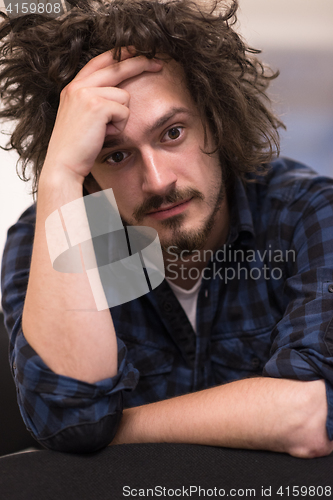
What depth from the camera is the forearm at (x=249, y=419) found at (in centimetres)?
73

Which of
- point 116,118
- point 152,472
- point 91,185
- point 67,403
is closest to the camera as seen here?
point 152,472

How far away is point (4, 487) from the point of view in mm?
663

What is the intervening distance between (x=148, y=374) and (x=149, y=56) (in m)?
0.84

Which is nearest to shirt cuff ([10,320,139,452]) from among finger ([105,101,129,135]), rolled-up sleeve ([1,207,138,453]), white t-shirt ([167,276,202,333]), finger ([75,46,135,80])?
rolled-up sleeve ([1,207,138,453])

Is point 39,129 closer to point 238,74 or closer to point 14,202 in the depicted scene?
point 238,74

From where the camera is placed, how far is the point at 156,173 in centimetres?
101

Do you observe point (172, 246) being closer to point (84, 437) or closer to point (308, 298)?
point (308, 298)

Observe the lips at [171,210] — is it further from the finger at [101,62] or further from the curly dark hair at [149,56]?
the finger at [101,62]

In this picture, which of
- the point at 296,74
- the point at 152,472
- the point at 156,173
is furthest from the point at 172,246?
the point at 296,74

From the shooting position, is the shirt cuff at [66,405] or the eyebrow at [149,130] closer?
the shirt cuff at [66,405]

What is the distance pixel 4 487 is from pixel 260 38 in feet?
8.04

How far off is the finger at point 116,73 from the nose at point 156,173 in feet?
0.59

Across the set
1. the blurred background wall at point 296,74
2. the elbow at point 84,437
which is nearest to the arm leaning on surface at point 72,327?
the elbow at point 84,437

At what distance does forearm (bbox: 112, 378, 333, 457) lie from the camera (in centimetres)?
73
